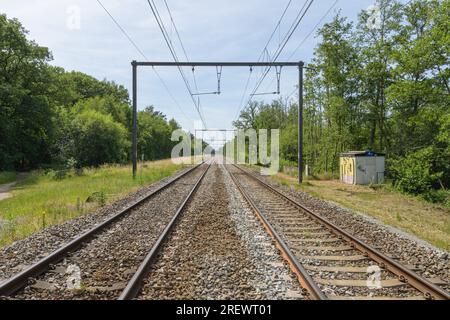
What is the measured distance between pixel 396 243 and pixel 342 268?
2614 millimetres

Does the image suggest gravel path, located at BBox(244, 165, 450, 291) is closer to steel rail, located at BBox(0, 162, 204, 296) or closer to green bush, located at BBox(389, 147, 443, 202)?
steel rail, located at BBox(0, 162, 204, 296)

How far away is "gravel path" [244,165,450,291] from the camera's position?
6445 mm

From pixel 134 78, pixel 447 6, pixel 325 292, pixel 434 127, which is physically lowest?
pixel 325 292

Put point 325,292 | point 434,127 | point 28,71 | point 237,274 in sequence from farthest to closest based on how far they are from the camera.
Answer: point 28,71 < point 434,127 < point 237,274 < point 325,292

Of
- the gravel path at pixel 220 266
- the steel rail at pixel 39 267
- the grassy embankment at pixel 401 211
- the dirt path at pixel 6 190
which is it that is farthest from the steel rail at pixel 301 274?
the dirt path at pixel 6 190

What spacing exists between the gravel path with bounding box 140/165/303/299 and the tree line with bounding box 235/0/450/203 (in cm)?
1696

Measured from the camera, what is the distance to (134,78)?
2364cm

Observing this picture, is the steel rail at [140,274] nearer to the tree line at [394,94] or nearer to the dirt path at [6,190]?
the dirt path at [6,190]

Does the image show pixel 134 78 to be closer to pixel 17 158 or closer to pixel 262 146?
pixel 17 158

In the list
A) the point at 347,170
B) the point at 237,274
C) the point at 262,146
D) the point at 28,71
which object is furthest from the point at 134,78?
the point at 262,146

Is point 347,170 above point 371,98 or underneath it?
underneath

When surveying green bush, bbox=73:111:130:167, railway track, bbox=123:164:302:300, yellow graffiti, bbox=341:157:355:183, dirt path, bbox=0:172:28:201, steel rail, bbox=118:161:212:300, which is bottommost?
dirt path, bbox=0:172:28:201

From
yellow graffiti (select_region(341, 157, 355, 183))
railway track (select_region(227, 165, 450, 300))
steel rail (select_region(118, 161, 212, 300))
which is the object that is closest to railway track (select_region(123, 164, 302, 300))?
steel rail (select_region(118, 161, 212, 300))
